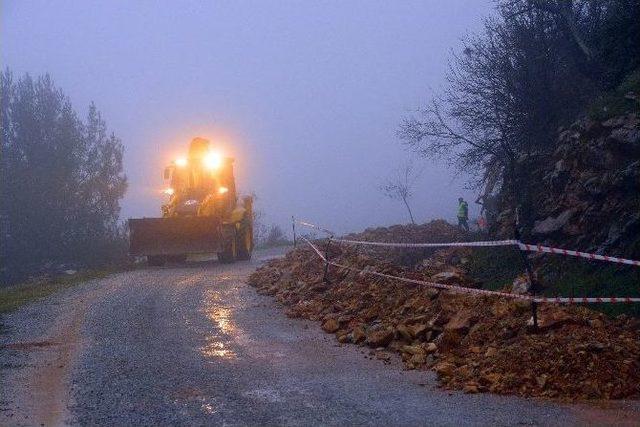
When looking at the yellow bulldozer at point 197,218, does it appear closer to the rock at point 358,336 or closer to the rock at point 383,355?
the rock at point 358,336

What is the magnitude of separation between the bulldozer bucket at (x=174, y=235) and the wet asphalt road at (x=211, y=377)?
9010mm

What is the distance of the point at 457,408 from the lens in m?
6.07

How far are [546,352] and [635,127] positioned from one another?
595 centimetres

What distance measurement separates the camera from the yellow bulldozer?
22.0 m

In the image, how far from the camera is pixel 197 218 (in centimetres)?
2198

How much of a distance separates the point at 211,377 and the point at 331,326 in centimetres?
289

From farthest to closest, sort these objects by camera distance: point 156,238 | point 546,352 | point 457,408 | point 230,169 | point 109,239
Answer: point 109,239, point 230,169, point 156,238, point 546,352, point 457,408

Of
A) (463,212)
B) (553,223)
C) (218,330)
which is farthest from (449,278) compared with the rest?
(463,212)

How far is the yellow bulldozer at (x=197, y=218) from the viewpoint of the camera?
22047mm

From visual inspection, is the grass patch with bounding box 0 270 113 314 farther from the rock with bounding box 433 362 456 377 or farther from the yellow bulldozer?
the rock with bounding box 433 362 456 377

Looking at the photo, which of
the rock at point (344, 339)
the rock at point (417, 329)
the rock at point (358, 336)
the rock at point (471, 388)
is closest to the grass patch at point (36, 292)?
the rock at point (344, 339)

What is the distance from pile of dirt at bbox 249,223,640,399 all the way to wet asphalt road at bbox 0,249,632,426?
311mm

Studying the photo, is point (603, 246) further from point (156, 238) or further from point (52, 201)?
point (52, 201)

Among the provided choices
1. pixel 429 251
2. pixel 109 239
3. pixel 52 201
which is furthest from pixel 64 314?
pixel 52 201
